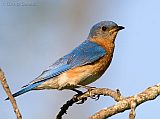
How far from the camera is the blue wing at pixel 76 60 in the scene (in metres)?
6.48

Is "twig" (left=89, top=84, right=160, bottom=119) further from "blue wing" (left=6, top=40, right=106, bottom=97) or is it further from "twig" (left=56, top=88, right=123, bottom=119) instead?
"blue wing" (left=6, top=40, right=106, bottom=97)

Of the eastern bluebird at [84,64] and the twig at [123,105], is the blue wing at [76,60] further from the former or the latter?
the twig at [123,105]

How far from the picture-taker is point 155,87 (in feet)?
12.7

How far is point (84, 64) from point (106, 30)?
0.86m

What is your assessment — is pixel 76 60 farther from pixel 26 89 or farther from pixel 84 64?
pixel 26 89

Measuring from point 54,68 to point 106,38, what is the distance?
3.86ft

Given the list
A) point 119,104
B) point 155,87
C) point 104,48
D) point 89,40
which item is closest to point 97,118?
point 119,104

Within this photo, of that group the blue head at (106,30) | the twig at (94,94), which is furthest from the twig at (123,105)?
the blue head at (106,30)

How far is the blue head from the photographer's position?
7.19 m

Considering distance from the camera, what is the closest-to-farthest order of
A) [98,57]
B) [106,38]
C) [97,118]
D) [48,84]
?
[97,118] → [48,84] → [98,57] → [106,38]

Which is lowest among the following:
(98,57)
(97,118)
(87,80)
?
(97,118)

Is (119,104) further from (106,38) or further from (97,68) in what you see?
(106,38)

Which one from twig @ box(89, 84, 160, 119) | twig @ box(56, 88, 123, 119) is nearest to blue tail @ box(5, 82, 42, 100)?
twig @ box(56, 88, 123, 119)

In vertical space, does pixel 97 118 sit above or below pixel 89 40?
below
